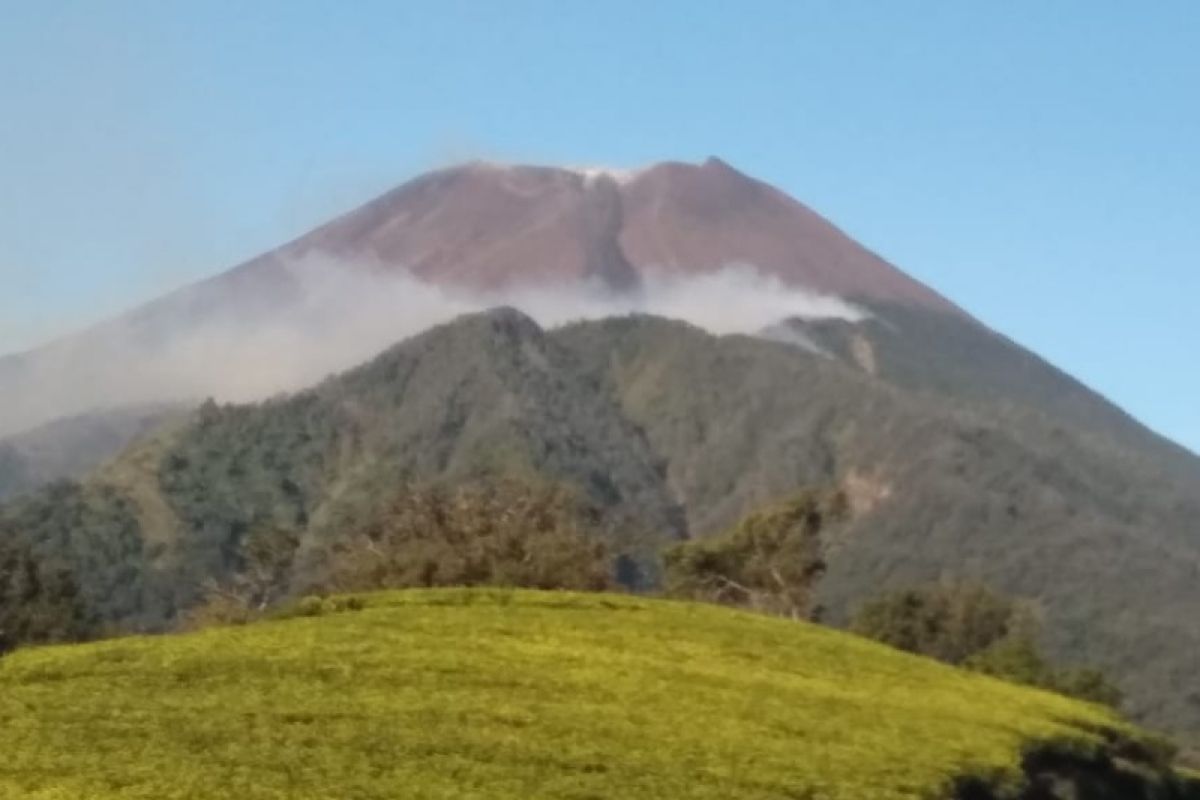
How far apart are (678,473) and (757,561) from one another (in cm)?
9718

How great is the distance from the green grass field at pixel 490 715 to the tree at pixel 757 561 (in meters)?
33.3

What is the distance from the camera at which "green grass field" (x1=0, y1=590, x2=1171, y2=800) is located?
1029 centimetres

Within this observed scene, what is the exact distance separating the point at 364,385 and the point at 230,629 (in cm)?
13054

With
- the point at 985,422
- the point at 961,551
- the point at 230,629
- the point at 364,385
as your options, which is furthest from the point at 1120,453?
the point at 230,629

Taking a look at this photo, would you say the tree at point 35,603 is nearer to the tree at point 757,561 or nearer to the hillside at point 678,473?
the tree at point 757,561

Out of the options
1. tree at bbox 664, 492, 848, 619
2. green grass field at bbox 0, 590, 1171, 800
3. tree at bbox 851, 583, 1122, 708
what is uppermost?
green grass field at bbox 0, 590, 1171, 800

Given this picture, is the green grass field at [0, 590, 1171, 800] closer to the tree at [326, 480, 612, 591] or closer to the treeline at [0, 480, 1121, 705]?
the treeline at [0, 480, 1121, 705]

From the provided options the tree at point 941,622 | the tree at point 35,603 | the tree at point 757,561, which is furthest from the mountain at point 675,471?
the tree at point 757,561

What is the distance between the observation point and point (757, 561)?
173 ft

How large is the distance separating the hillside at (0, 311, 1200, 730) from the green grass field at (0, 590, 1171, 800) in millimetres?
62006

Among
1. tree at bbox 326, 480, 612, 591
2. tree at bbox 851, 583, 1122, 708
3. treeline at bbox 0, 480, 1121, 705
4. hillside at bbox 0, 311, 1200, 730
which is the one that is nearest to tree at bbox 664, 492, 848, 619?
treeline at bbox 0, 480, 1121, 705

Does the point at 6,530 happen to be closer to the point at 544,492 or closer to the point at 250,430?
the point at 544,492

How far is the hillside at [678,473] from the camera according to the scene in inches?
4154

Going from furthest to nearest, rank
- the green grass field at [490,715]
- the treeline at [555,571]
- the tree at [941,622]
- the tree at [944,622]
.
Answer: the tree at [941,622]
the tree at [944,622]
the treeline at [555,571]
the green grass field at [490,715]
